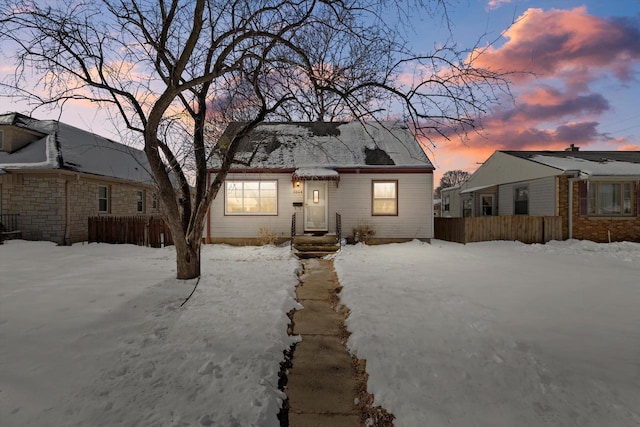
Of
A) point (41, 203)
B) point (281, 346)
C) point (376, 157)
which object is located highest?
point (376, 157)

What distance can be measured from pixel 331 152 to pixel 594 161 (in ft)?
47.0

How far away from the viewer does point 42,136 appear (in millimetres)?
14820

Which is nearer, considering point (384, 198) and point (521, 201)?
point (384, 198)

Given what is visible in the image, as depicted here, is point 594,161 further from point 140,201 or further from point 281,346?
point 140,201

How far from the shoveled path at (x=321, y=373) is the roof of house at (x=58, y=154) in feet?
34.1

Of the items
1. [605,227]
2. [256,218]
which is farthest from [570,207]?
[256,218]

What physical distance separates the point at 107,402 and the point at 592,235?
61.3 feet

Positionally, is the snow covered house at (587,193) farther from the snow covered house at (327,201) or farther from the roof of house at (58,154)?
the roof of house at (58,154)

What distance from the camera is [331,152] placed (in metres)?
14.1

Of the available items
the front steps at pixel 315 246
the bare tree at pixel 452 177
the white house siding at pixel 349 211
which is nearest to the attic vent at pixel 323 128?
the white house siding at pixel 349 211

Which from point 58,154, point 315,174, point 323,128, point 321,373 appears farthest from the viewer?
point 323,128

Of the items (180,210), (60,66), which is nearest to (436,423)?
(180,210)

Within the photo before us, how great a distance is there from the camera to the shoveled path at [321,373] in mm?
2820

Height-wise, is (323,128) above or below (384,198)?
above
